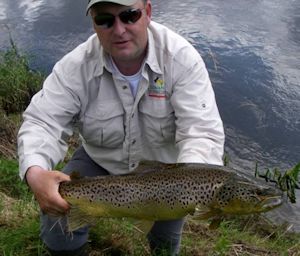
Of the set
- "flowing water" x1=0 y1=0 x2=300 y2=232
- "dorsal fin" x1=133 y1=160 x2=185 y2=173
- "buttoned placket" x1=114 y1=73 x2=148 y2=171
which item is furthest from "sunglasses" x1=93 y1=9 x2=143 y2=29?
"flowing water" x1=0 y1=0 x2=300 y2=232

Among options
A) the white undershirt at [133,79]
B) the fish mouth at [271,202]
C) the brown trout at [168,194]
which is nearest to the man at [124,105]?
the white undershirt at [133,79]

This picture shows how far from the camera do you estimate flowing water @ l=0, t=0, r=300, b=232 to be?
8.49m

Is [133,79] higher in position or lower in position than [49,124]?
higher

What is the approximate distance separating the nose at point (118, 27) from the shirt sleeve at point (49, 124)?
470 mm

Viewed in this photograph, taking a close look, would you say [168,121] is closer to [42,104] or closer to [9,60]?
[42,104]

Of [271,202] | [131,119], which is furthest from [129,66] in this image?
[271,202]

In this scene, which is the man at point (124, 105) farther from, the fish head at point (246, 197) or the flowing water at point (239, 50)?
the flowing water at point (239, 50)

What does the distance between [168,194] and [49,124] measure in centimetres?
96

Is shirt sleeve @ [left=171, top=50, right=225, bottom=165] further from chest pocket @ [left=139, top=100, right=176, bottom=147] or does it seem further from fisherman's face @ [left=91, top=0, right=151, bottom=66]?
fisherman's face @ [left=91, top=0, right=151, bottom=66]

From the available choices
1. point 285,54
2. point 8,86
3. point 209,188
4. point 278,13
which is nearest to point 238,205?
point 209,188

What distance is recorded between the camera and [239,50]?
10.8 m

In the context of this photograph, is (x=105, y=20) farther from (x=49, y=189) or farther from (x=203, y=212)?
(x=203, y=212)

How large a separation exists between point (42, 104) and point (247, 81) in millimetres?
6658

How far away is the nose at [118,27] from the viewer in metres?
3.43
